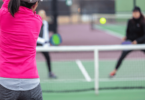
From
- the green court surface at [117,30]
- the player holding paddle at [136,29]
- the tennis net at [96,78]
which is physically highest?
the player holding paddle at [136,29]

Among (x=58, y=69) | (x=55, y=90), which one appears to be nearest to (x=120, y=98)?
(x=55, y=90)

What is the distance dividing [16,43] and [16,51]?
2.4 inches

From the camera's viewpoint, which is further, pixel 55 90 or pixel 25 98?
pixel 55 90

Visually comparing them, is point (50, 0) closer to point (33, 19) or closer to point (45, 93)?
point (45, 93)

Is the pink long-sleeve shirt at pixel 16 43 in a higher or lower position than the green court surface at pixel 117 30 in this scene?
higher

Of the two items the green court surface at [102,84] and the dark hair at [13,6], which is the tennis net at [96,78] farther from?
the dark hair at [13,6]

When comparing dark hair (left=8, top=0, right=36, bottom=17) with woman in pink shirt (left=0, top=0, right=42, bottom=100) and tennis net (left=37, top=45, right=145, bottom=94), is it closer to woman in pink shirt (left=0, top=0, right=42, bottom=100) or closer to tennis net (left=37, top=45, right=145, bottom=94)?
woman in pink shirt (left=0, top=0, right=42, bottom=100)

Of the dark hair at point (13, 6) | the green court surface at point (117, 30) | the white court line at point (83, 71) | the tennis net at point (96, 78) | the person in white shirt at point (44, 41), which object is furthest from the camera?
the green court surface at point (117, 30)

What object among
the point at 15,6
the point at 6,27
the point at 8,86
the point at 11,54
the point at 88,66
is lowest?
the point at 88,66

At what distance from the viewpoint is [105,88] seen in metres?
4.62

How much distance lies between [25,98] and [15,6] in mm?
702

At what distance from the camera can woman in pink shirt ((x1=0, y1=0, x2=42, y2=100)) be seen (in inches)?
68.8

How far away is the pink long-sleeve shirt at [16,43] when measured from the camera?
5.73ft

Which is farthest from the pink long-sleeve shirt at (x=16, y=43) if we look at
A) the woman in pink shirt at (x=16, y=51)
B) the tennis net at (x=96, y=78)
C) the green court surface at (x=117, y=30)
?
the green court surface at (x=117, y=30)
